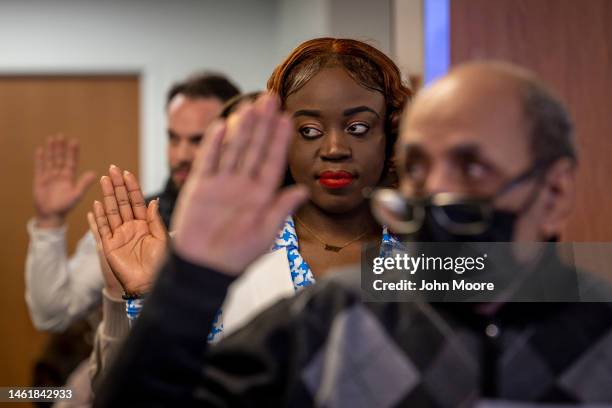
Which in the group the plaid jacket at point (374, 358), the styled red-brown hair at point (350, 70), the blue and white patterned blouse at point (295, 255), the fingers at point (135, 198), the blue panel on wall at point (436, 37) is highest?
the blue panel on wall at point (436, 37)

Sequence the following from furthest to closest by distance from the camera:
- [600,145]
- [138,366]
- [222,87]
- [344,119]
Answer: [222,87], [600,145], [344,119], [138,366]

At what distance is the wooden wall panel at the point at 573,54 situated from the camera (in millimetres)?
1752

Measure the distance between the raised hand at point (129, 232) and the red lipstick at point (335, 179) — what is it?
23 cm

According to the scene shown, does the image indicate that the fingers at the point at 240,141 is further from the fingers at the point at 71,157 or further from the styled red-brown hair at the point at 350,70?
the fingers at the point at 71,157

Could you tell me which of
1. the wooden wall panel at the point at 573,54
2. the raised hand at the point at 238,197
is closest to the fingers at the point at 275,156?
the raised hand at the point at 238,197

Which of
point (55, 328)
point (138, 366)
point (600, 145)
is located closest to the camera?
point (138, 366)

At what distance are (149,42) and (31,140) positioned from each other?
667mm

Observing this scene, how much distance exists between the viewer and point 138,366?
840 millimetres

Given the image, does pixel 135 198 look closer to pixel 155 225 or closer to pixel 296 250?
pixel 155 225

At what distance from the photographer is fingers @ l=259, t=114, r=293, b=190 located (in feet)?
2.87

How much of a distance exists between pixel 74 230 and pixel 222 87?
172cm

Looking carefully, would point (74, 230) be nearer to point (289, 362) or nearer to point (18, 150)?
point (18, 150)

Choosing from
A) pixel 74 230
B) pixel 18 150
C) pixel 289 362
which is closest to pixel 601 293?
pixel 289 362

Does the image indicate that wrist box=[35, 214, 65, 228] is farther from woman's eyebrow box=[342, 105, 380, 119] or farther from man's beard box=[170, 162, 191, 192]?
woman's eyebrow box=[342, 105, 380, 119]
